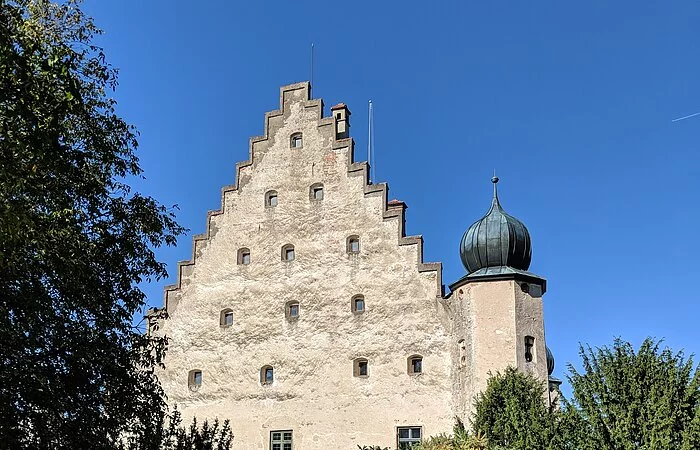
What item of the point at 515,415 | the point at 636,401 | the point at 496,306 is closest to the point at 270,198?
the point at 496,306

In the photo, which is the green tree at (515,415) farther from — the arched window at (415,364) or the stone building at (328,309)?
the arched window at (415,364)

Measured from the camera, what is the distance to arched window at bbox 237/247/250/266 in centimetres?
3159

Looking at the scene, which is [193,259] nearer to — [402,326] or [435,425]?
[402,326]

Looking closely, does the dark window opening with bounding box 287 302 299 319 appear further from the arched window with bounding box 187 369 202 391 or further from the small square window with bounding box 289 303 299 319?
the arched window with bounding box 187 369 202 391

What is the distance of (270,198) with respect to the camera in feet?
105

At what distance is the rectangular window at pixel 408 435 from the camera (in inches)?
1081

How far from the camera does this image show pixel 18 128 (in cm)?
1227

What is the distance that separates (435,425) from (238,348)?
754 centimetres

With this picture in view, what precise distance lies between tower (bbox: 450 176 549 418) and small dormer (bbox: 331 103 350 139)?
22.4 feet

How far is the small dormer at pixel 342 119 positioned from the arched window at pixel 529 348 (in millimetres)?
10500

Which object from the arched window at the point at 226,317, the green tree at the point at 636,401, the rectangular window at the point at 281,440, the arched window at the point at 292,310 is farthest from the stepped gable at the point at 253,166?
the green tree at the point at 636,401

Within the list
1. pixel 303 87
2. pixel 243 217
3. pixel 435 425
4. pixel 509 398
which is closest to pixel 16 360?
pixel 509 398

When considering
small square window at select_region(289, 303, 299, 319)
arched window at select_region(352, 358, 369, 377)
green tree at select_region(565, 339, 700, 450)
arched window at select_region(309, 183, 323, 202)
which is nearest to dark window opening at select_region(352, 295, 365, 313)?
arched window at select_region(352, 358, 369, 377)

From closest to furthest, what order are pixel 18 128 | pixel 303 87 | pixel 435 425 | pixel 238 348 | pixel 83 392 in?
pixel 18 128, pixel 83 392, pixel 435 425, pixel 238 348, pixel 303 87
